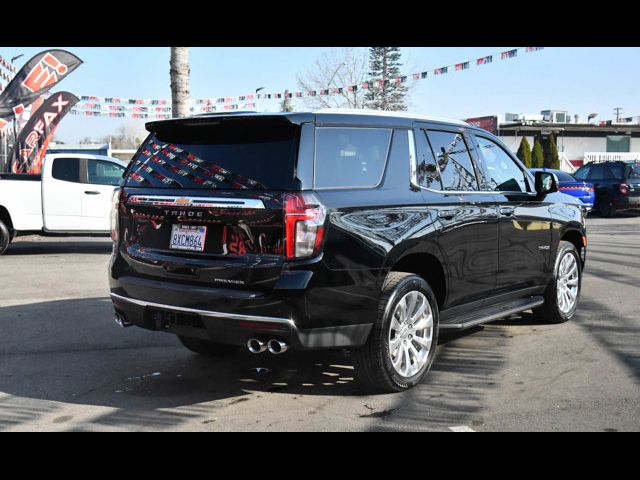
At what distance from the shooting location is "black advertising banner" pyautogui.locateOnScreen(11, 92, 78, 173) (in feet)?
68.2

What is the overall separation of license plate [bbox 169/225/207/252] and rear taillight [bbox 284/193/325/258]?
24.8 inches

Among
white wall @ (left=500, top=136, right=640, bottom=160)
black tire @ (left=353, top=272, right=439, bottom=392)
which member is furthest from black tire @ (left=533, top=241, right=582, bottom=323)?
white wall @ (left=500, top=136, right=640, bottom=160)

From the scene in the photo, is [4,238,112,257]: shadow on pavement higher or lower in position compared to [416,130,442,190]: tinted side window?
lower

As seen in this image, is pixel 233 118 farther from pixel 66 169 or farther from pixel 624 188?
pixel 624 188

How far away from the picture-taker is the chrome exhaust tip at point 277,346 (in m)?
4.12

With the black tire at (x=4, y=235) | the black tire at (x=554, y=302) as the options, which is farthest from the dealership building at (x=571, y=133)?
the black tire at (x=554, y=302)

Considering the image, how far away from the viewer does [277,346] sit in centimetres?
413

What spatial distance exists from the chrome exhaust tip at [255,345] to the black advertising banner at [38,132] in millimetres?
18667

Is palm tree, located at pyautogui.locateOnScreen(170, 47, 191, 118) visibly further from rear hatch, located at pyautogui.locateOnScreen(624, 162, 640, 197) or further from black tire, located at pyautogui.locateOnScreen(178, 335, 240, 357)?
rear hatch, located at pyautogui.locateOnScreen(624, 162, 640, 197)
